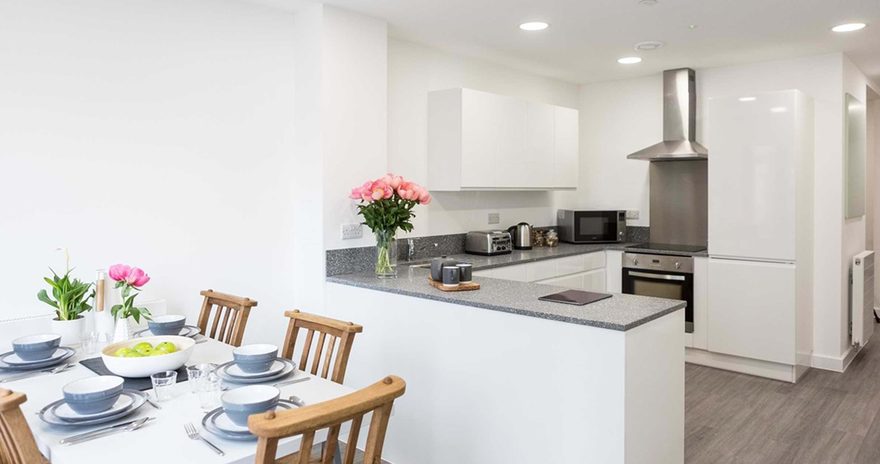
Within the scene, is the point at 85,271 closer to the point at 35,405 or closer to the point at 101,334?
the point at 101,334

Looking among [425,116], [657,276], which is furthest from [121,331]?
[657,276]

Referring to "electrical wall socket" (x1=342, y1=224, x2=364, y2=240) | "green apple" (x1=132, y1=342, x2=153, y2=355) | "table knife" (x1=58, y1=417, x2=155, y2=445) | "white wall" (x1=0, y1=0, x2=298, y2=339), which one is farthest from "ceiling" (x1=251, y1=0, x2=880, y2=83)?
"table knife" (x1=58, y1=417, x2=155, y2=445)

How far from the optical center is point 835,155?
175 inches

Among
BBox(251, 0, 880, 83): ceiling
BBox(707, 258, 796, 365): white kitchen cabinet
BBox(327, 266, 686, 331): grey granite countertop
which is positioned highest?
BBox(251, 0, 880, 83): ceiling

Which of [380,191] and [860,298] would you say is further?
[860,298]

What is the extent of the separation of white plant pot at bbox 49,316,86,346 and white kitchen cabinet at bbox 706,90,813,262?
13.2 ft

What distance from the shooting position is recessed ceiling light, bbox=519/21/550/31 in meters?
3.71

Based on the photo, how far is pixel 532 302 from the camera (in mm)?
2604

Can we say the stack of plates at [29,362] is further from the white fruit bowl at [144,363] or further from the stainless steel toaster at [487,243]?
the stainless steel toaster at [487,243]

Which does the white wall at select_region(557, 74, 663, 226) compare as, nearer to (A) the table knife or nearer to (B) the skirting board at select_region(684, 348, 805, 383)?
(B) the skirting board at select_region(684, 348, 805, 383)

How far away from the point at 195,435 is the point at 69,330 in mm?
1212

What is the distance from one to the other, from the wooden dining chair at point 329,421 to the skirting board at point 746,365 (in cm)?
378

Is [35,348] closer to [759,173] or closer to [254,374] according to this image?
[254,374]

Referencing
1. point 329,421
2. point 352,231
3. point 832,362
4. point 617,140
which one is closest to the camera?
point 329,421
